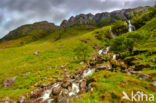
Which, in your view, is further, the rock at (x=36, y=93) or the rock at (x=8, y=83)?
the rock at (x=8, y=83)

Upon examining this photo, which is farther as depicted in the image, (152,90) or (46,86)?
(46,86)

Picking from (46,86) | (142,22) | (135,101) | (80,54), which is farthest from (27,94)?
(142,22)

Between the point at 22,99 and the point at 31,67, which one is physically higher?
the point at 31,67

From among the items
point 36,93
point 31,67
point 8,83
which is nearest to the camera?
point 36,93

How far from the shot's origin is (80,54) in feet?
138

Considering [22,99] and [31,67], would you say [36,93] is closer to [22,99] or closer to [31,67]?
[22,99]

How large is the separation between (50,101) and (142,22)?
137 meters

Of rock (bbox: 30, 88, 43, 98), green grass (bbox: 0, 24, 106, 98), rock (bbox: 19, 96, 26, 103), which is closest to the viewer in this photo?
rock (bbox: 19, 96, 26, 103)

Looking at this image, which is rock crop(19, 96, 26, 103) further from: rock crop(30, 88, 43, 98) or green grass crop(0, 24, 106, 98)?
green grass crop(0, 24, 106, 98)

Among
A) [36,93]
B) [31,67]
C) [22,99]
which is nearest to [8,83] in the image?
[31,67]

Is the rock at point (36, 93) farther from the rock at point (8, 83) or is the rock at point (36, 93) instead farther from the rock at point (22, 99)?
the rock at point (8, 83)

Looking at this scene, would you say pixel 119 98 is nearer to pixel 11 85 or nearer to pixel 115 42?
pixel 11 85

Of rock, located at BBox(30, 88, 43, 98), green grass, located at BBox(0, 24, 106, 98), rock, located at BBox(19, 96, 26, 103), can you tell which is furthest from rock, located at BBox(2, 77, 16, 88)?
rock, located at BBox(30, 88, 43, 98)

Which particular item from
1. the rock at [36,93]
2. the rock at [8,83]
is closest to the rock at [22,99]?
the rock at [36,93]
